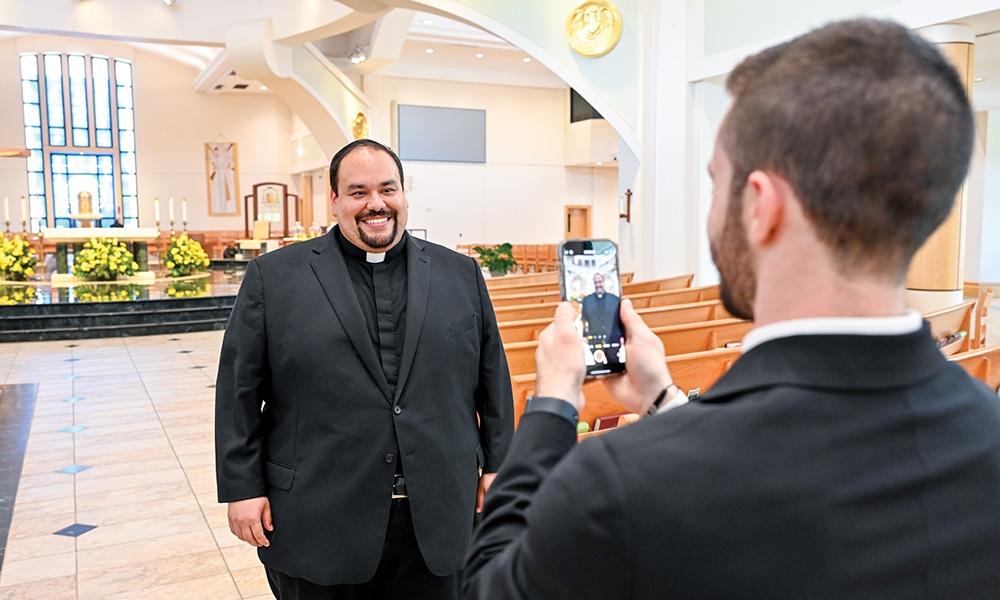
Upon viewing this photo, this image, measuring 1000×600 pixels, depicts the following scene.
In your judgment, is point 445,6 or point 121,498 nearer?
point 121,498

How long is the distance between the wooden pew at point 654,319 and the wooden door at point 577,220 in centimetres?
1569

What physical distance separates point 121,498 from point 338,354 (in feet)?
9.14

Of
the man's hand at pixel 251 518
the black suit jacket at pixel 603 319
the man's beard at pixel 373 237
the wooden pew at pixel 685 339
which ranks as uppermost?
the man's beard at pixel 373 237

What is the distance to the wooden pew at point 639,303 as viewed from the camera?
200 inches

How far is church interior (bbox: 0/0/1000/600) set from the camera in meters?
3.92

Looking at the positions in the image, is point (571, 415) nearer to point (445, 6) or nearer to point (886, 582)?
point (886, 582)

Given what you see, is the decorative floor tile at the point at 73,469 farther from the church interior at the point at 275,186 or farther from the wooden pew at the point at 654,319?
the wooden pew at the point at 654,319

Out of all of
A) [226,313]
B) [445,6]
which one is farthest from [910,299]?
[226,313]

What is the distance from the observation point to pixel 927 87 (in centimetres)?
67

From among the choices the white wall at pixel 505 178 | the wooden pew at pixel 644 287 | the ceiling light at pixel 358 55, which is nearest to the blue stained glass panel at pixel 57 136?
the white wall at pixel 505 178

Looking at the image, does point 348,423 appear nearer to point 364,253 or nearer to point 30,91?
point 364,253

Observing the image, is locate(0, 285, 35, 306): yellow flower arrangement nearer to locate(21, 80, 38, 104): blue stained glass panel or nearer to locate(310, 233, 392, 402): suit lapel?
locate(310, 233, 392, 402): suit lapel

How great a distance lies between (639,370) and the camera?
0.97m

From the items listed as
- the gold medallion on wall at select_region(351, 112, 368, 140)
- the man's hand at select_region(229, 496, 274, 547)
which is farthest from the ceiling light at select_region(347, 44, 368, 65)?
the man's hand at select_region(229, 496, 274, 547)
